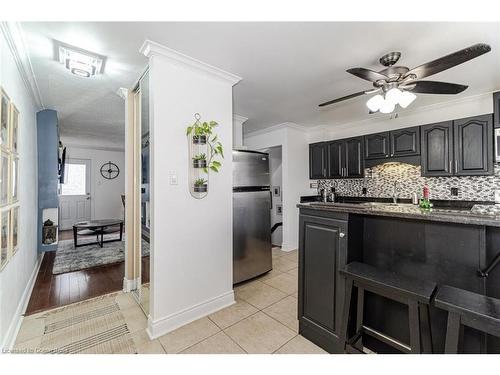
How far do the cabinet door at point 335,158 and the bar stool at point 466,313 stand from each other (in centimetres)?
330

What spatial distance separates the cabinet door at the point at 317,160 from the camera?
4551 millimetres

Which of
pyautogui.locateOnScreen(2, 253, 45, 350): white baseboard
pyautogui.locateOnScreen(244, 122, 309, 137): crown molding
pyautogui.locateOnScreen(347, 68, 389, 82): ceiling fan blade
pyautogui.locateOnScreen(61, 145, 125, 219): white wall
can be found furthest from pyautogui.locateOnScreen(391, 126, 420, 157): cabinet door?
pyautogui.locateOnScreen(61, 145, 125, 219): white wall

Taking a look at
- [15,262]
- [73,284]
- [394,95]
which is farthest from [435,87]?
[73,284]

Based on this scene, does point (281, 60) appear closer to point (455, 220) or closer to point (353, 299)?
point (455, 220)

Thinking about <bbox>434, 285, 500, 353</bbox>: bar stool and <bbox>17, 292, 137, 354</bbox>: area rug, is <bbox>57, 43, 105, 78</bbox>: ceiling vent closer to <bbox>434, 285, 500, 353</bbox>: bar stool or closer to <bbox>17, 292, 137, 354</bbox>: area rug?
<bbox>17, 292, 137, 354</bbox>: area rug

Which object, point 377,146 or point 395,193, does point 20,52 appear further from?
point 395,193

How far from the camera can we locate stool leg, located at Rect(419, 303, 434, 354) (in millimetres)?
1278

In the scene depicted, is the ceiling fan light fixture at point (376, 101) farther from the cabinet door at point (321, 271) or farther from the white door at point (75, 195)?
the white door at point (75, 195)

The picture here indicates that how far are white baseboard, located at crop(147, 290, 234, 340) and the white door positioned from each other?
6.51 meters

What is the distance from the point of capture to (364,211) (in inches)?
61.6

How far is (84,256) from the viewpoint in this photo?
402 cm

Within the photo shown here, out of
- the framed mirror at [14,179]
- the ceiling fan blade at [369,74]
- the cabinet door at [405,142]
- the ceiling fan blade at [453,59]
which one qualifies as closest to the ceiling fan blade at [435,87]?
the ceiling fan blade at [453,59]

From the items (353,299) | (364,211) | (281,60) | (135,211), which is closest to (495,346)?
(353,299)

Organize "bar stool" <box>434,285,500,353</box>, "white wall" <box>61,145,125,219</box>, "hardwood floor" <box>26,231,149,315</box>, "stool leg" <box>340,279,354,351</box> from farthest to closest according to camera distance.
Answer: "white wall" <box>61,145,125,219</box> → "hardwood floor" <box>26,231,149,315</box> → "stool leg" <box>340,279,354,351</box> → "bar stool" <box>434,285,500,353</box>
